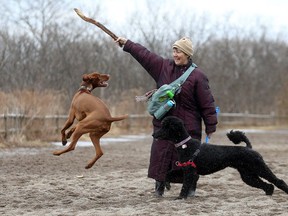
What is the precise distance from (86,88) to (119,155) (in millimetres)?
7889

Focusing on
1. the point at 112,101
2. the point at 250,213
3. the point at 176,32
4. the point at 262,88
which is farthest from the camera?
the point at 262,88

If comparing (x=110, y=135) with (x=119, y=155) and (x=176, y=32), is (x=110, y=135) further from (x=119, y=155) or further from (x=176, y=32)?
(x=176, y=32)

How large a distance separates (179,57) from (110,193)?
2.03 meters

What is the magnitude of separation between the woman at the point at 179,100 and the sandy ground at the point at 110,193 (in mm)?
426

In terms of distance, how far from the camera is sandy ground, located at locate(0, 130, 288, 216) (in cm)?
651

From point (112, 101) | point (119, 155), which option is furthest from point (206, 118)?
point (112, 101)

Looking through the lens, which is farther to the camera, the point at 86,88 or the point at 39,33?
the point at 39,33

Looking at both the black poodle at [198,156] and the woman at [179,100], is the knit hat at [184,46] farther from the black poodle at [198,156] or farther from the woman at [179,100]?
the black poodle at [198,156]

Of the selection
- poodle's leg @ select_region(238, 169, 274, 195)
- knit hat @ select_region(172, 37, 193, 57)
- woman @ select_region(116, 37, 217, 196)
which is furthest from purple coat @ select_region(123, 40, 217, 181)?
poodle's leg @ select_region(238, 169, 274, 195)

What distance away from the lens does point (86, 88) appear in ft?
23.2

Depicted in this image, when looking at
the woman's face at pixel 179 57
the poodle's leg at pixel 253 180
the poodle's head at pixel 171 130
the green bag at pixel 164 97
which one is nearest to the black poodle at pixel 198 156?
the poodle's head at pixel 171 130

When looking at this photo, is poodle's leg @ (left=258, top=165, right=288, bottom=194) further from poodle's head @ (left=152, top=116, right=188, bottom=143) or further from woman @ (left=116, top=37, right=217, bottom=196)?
poodle's head @ (left=152, top=116, right=188, bottom=143)

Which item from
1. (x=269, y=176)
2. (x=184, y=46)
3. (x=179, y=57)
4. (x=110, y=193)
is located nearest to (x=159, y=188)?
(x=110, y=193)

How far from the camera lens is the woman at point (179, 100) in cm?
748
